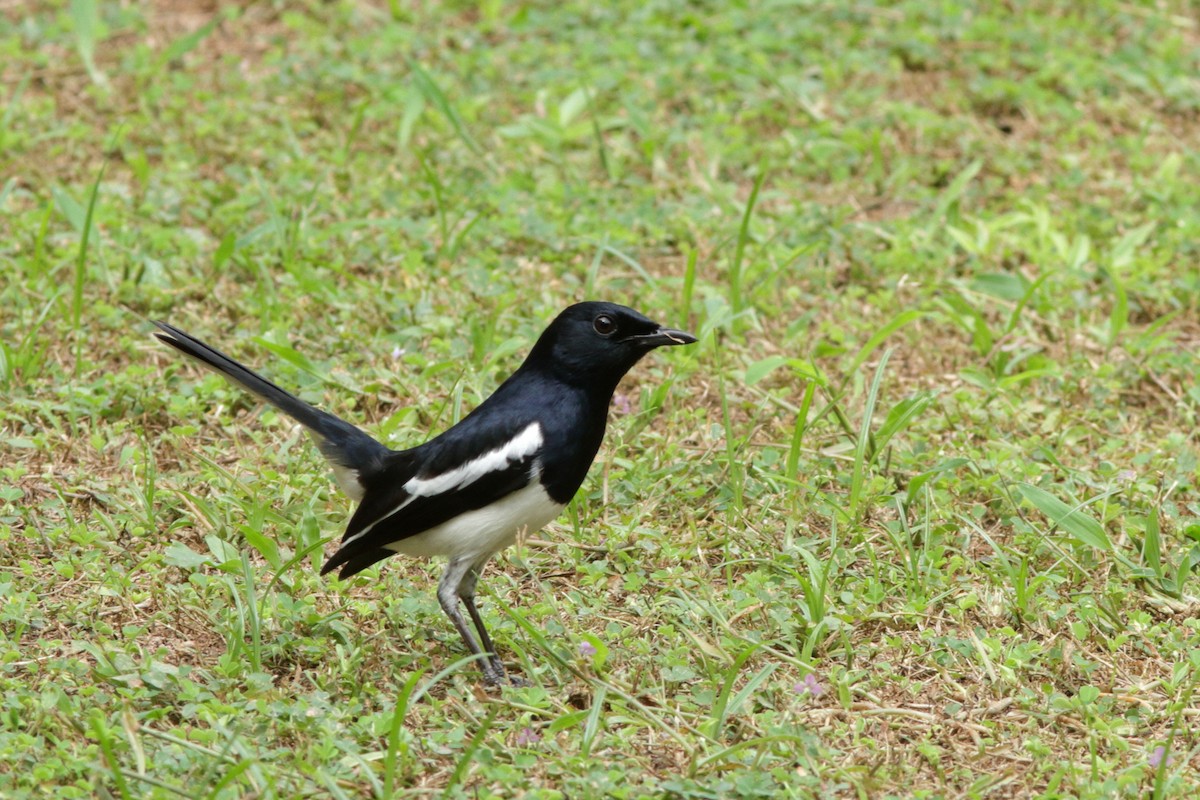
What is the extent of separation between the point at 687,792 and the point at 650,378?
2.71m

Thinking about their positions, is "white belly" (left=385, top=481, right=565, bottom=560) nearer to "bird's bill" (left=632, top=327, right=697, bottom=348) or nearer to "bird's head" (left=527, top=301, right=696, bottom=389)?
"bird's head" (left=527, top=301, right=696, bottom=389)

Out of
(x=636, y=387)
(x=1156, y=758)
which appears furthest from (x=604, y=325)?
(x=1156, y=758)

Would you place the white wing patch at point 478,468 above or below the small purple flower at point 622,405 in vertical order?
above

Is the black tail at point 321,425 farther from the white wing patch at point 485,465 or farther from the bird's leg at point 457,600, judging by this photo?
the bird's leg at point 457,600

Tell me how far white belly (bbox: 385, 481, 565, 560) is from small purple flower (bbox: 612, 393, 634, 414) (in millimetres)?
1438

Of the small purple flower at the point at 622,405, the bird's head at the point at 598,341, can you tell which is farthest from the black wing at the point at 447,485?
the small purple flower at the point at 622,405

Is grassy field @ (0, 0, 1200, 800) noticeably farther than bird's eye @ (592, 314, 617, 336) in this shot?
No

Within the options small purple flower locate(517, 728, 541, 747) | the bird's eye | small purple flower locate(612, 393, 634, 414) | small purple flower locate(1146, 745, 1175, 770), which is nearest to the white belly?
the bird's eye

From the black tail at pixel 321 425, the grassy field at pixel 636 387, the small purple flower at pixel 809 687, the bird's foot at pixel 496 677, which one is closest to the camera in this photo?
the grassy field at pixel 636 387

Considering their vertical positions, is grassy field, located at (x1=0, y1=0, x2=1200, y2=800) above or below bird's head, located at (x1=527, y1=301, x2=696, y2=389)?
below

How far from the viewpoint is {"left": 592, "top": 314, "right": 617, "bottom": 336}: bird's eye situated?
4.83m

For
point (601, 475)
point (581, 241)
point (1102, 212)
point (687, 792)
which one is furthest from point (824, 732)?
Answer: point (1102, 212)

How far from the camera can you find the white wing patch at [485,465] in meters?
4.59

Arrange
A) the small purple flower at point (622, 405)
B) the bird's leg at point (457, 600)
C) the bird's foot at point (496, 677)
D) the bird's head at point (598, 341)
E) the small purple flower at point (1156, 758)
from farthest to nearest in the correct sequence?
the small purple flower at point (622, 405) < the bird's head at point (598, 341) < the bird's leg at point (457, 600) < the bird's foot at point (496, 677) < the small purple flower at point (1156, 758)
